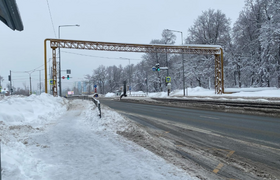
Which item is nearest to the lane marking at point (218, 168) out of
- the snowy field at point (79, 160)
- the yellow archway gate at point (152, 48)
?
the snowy field at point (79, 160)

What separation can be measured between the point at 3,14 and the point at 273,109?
53.5ft

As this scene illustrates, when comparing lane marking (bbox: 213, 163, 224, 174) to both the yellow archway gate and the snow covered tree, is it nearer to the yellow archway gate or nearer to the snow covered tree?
the yellow archway gate

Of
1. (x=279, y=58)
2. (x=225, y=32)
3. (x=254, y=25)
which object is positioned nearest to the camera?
(x=279, y=58)

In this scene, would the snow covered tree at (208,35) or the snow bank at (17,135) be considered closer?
the snow bank at (17,135)

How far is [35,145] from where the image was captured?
6129 mm

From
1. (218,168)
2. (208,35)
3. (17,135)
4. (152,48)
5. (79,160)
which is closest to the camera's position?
(218,168)

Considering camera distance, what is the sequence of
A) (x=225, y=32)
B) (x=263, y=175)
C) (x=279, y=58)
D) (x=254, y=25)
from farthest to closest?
(x=225, y=32)
(x=254, y=25)
(x=279, y=58)
(x=263, y=175)

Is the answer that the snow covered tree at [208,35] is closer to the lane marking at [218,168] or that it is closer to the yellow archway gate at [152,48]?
the yellow archway gate at [152,48]

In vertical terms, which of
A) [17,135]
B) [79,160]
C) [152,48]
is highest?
[152,48]

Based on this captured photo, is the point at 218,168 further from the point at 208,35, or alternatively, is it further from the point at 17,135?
the point at 208,35

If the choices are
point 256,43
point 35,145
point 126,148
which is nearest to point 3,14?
point 35,145

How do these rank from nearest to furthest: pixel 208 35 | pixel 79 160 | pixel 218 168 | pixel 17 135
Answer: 1. pixel 218 168
2. pixel 79 160
3. pixel 17 135
4. pixel 208 35

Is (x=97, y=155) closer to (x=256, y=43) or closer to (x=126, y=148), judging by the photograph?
(x=126, y=148)

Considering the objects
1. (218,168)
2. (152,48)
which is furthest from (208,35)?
(218,168)
